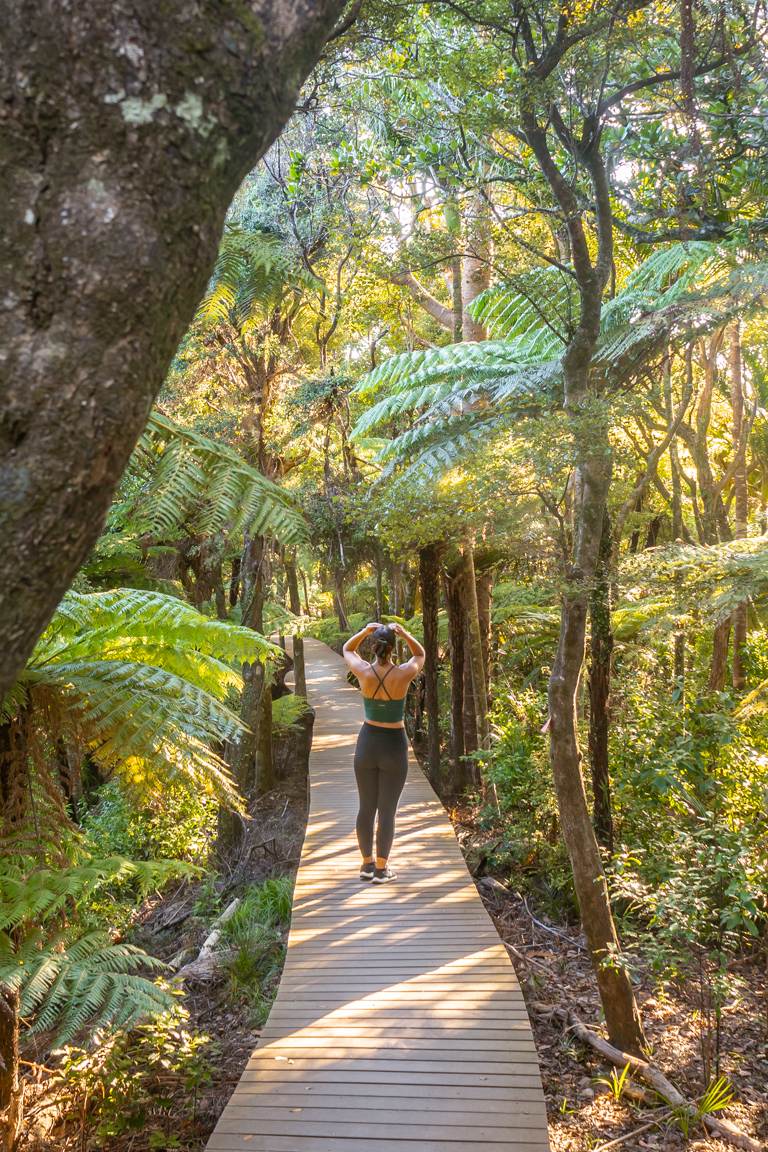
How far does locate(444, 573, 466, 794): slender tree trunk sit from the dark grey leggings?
4.39 metres

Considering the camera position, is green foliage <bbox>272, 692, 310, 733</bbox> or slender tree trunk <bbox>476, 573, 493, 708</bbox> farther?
green foliage <bbox>272, 692, 310, 733</bbox>

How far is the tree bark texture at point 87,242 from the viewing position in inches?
42.0

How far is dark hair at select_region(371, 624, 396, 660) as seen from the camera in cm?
532

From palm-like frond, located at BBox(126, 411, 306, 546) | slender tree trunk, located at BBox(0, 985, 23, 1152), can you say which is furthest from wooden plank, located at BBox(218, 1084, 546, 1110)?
palm-like frond, located at BBox(126, 411, 306, 546)

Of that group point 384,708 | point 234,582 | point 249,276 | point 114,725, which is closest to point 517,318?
point 249,276

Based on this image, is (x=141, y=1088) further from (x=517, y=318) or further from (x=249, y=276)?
(x=249, y=276)

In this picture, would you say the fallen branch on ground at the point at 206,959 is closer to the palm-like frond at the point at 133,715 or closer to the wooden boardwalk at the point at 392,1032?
the wooden boardwalk at the point at 392,1032

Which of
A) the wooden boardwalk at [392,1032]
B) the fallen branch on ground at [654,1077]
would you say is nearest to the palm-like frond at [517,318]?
the wooden boardwalk at [392,1032]

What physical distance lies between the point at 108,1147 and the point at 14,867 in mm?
1433

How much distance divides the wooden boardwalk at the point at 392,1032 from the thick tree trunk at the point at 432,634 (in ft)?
12.4

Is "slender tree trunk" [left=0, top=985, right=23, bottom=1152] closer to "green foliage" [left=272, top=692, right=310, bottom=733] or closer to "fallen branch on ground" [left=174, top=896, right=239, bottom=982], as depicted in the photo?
"fallen branch on ground" [left=174, top=896, right=239, bottom=982]

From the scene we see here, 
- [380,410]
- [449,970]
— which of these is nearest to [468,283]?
[380,410]

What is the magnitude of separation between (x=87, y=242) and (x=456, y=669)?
9932 millimetres

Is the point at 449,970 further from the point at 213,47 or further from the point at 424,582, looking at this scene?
the point at 424,582
